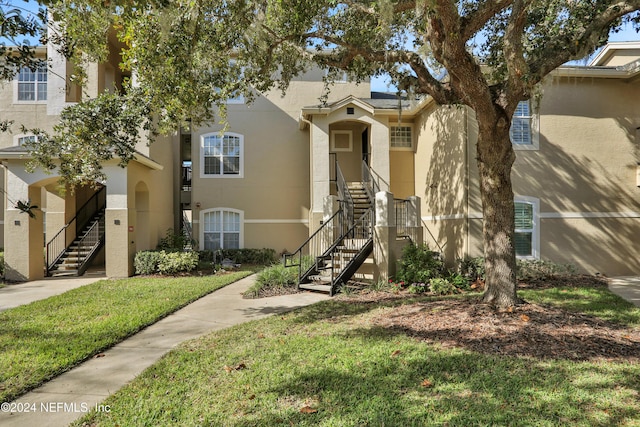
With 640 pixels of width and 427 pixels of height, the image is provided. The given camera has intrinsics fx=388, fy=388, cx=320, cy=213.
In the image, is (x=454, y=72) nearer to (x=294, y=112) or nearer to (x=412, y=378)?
(x=412, y=378)

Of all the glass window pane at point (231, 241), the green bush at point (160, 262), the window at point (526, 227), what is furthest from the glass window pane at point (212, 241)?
the window at point (526, 227)

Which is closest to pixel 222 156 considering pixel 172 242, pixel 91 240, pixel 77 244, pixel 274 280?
pixel 172 242

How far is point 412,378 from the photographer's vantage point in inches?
170

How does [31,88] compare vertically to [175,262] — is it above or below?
above

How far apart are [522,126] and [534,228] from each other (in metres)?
3.01

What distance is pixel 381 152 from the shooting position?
46.6 feet

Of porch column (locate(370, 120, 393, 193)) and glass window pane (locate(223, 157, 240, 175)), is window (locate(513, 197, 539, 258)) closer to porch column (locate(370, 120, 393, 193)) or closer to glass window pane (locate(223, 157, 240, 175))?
porch column (locate(370, 120, 393, 193))

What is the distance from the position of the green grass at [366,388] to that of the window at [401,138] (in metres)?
10.7

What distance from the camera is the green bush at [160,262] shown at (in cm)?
1232

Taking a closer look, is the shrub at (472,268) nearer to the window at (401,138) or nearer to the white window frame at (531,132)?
the white window frame at (531,132)

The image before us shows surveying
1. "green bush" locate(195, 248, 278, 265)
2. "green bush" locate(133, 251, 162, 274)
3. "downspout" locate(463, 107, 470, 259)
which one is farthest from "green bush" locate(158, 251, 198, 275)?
"downspout" locate(463, 107, 470, 259)

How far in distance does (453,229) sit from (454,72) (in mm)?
6340

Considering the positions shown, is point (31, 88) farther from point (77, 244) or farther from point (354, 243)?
point (354, 243)

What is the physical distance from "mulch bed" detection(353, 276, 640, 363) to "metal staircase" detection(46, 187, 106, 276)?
11355mm
